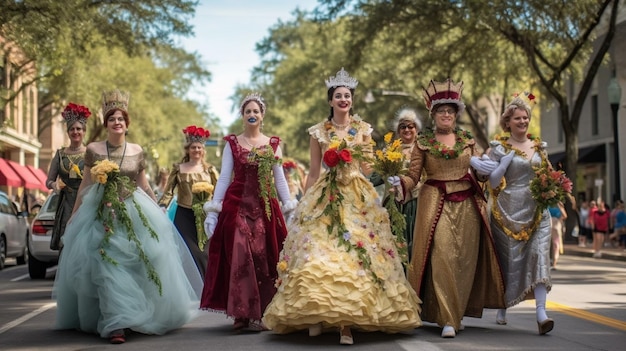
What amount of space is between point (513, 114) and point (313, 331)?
3012mm

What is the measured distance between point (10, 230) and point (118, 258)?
44.9 feet

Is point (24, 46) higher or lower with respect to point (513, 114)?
higher

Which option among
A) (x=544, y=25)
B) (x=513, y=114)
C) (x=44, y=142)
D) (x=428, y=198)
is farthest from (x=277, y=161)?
(x=44, y=142)

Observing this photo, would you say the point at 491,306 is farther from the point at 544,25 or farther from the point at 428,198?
the point at 544,25

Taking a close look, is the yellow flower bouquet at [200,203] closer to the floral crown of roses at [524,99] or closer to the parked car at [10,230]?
the floral crown of roses at [524,99]

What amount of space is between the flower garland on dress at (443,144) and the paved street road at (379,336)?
1.61m

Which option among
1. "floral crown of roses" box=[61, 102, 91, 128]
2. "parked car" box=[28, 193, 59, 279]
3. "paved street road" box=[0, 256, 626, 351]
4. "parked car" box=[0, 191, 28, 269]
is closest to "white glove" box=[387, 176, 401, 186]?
"paved street road" box=[0, 256, 626, 351]

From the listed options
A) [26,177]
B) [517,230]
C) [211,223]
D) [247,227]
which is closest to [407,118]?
[517,230]

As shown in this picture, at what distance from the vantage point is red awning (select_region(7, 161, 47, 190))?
1913 inches

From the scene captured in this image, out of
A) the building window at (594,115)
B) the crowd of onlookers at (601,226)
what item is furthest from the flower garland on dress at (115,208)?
the building window at (594,115)

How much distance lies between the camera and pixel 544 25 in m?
29.8

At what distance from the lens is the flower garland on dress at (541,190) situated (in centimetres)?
1009

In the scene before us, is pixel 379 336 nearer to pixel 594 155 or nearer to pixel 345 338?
pixel 345 338

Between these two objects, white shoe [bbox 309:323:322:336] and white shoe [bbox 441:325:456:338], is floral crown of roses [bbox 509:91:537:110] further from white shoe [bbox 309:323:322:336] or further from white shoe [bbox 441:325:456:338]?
white shoe [bbox 309:323:322:336]
